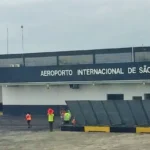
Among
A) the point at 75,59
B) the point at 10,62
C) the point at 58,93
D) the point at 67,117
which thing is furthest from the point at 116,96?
the point at 10,62

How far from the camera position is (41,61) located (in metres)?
41.7

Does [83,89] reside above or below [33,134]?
above

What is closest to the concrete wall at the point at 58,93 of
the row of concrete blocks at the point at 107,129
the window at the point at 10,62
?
the window at the point at 10,62

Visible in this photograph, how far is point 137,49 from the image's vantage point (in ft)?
122

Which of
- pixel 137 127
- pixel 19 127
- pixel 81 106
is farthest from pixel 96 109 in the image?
pixel 19 127

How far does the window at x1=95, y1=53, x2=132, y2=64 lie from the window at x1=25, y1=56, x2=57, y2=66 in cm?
430

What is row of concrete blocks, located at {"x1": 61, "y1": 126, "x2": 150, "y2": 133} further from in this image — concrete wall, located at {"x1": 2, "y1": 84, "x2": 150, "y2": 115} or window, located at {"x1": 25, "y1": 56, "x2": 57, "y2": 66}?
window, located at {"x1": 25, "y1": 56, "x2": 57, "y2": 66}

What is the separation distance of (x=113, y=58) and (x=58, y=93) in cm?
→ 605

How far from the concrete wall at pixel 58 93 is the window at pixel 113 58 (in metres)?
2.07

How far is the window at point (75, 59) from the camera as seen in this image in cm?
3934

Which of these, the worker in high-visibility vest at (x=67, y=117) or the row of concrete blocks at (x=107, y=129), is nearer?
the row of concrete blocks at (x=107, y=129)

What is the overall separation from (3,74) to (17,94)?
2329mm

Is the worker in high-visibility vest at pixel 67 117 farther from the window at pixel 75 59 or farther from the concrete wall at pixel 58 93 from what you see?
the window at pixel 75 59

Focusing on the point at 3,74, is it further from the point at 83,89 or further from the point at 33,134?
the point at 33,134
